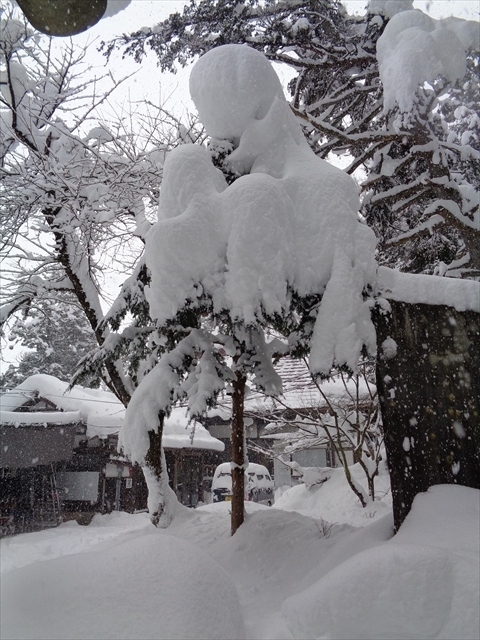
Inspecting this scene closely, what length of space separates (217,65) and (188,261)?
122 inches

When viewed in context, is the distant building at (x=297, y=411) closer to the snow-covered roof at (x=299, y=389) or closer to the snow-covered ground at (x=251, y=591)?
the snow-covered roof at (x=299, y=389)

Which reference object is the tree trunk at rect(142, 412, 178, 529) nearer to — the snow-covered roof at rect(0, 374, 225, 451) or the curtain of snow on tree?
the curtain of snow on tree

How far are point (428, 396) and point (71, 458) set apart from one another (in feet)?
36.2

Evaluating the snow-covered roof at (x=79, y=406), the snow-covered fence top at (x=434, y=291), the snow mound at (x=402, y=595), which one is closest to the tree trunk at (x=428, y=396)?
the snow-covered fence top at (x=434, y=291)

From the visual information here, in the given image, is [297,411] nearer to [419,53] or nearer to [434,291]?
[434,291]

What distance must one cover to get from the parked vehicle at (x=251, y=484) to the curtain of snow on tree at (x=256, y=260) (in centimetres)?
1065

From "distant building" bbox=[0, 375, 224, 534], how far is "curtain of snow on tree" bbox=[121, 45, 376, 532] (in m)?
→ 1.77

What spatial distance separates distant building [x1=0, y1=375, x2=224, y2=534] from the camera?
7.36 metres

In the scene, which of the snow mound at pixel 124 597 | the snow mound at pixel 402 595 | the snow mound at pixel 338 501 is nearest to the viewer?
the snow mound at pixel 124 597

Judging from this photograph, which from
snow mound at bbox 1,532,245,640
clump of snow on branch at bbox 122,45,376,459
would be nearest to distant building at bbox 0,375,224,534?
snow mound at bbox 1,532,245,640

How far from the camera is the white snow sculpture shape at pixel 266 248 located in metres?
4.20

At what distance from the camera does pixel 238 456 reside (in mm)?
6121

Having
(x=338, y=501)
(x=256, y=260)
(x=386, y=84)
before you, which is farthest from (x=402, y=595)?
(x=338, y=501)

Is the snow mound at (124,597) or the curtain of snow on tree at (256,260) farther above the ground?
the curtain of snow on tree at (256,260)
